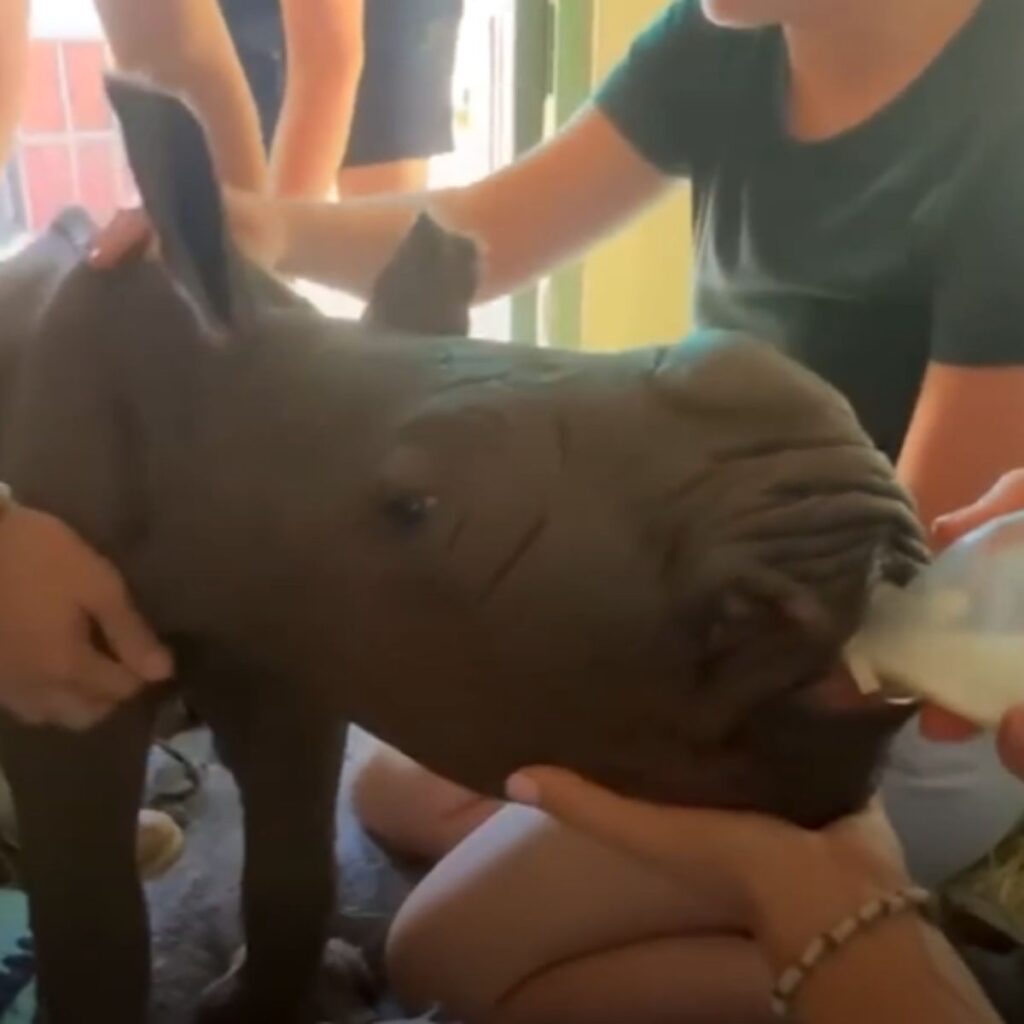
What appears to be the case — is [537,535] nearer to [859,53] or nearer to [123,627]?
[123,627]

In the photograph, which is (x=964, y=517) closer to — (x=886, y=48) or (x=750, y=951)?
(x=750, y=951)

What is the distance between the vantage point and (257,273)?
2.20 ft

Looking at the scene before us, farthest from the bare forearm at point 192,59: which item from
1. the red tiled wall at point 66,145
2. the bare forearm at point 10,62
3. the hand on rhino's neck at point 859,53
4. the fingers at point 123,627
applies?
the red tiled wall at point 66,145

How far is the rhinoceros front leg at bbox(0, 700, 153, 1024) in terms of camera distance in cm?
70

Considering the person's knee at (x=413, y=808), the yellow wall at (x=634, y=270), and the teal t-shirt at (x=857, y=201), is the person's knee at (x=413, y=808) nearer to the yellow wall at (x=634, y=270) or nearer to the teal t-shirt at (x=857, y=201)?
the teal t-shirt at (x=857, y=201)

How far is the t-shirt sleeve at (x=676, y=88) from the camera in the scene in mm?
1083

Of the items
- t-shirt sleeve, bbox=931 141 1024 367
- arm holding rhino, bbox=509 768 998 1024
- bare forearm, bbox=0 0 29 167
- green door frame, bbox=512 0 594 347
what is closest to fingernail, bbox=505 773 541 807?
arm holding rhino, bbox=509 768 998 1024

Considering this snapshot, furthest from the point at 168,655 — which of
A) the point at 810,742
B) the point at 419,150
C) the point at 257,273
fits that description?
the point at 419,150

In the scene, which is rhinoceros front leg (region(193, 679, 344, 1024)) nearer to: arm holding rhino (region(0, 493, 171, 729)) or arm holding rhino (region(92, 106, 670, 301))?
arm holding rhino (region(0, 493, 171, 729))

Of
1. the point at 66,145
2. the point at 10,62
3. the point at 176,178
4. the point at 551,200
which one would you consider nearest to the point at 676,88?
the point at 551,200

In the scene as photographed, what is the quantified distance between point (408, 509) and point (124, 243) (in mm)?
221

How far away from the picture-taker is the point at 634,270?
1.66 metres

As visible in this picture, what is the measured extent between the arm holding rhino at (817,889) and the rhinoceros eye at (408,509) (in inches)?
4.1

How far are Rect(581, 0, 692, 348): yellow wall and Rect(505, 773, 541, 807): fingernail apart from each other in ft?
3.58
